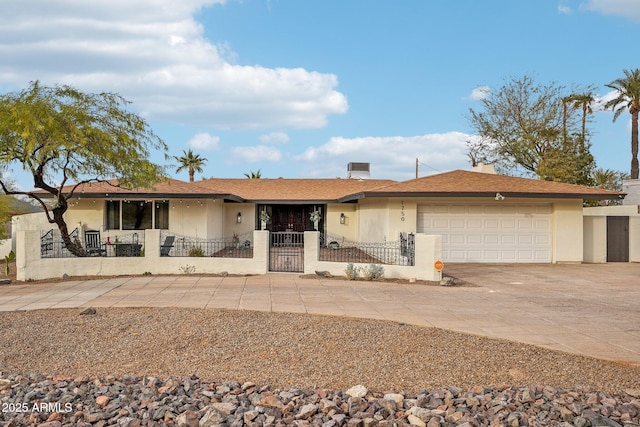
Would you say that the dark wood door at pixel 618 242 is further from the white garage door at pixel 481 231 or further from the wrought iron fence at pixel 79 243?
the wrought iron fence at pixel 79 243

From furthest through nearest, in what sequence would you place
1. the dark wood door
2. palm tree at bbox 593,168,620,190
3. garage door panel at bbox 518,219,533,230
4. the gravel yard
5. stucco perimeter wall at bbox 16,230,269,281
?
palm tree at bbox 593,168,620,190 < the dark wood door < garage door panel at bbox 518,219,533,230 < stucco perimeter wall at bbox 16,230,269,281 < the gravel yard

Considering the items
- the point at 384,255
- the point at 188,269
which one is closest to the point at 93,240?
the point at 188,269

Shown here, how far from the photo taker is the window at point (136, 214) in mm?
22903

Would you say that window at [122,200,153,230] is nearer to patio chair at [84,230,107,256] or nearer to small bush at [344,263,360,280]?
patio chair at [84,230,107,256]

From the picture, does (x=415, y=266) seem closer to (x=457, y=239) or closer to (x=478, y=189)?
(x=457, y=239)

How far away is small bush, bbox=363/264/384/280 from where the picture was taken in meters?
14.6

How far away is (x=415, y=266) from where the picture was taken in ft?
48.1

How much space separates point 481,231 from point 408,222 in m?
2.85

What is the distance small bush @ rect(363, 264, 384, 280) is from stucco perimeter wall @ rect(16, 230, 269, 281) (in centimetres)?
293

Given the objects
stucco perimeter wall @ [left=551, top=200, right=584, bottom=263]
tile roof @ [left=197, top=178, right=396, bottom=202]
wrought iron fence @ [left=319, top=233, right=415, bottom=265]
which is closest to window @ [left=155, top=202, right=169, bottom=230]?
tile roof @ [left=197, top=178, right=396, bottom=202]

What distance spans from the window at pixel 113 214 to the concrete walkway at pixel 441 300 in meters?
9.09

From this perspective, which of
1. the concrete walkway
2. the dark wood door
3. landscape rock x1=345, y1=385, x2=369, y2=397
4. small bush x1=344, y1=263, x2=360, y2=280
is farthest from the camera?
the dark wood door

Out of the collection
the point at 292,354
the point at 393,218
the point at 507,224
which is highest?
the point at 393,218

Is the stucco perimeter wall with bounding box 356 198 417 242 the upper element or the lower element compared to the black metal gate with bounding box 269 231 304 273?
upper
